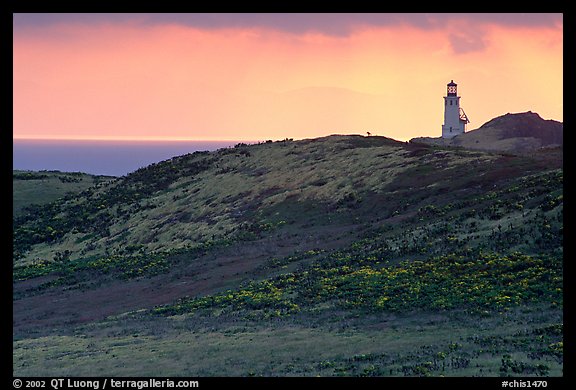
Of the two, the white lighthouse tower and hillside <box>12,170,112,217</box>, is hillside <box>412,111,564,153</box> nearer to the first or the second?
the white lighthouse tower

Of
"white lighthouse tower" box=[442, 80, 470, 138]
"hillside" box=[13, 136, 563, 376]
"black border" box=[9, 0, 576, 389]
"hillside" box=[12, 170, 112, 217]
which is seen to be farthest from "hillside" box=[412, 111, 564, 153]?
"black border" box=[9, 0, 576, 389]

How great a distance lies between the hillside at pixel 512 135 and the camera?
399 feet

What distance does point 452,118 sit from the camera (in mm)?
137750

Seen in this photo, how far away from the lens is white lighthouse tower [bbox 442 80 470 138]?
136225 millimetres

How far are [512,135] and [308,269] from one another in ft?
302

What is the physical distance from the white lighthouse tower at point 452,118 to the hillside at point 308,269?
180 ft

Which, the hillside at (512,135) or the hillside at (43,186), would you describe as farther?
the hillside at (512,135)

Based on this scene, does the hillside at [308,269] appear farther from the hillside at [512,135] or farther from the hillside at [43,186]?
the hillside at [512,135]

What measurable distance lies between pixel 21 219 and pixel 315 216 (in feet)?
121
